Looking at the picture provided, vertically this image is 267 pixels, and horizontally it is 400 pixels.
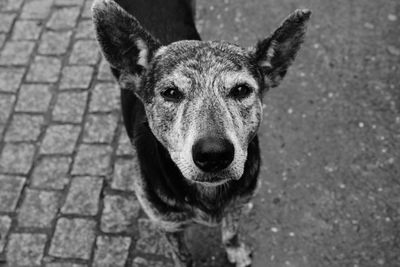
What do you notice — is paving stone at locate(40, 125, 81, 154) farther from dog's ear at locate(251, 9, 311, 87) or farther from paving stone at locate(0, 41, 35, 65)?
dog's ear at locate(251, 9, 311, 87)

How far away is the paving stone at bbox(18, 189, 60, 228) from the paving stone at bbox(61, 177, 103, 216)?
15 centimetres

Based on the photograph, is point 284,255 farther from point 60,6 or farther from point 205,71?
point 60,6

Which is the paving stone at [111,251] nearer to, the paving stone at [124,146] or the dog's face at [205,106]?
the paving stone at [124,146]

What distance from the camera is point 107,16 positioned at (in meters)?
3.48

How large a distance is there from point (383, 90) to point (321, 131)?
3.45 ft

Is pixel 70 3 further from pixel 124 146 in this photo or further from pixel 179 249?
pixel 179 249

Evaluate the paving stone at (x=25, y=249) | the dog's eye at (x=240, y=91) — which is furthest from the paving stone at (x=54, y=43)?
the dog's eye at (x=240, y=91)

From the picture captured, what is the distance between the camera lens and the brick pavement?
5082 mm

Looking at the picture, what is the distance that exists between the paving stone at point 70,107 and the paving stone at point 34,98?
17 cm

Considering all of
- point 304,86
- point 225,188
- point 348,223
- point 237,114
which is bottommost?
point 348,223

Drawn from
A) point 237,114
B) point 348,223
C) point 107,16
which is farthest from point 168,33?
point 348,223

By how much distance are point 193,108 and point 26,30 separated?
451cm

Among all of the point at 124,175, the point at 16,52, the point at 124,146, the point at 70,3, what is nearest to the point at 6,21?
the point at 16,52

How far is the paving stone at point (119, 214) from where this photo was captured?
5172 mm
